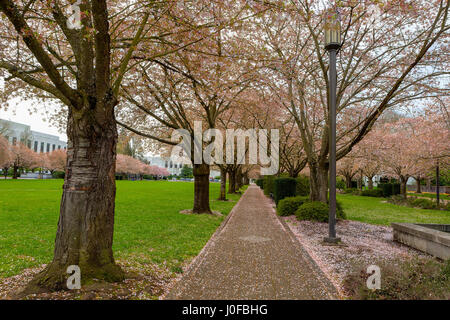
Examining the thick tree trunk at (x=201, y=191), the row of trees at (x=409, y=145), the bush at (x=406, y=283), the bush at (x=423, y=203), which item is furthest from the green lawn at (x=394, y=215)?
the bush at (x=406, y=283)

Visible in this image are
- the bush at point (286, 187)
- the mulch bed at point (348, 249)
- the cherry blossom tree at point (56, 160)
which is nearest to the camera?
the mulch bed at point (348, 249)

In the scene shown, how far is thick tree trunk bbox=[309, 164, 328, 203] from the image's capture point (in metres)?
10.8

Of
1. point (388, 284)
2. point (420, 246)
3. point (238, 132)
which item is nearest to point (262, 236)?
point (420, 246)

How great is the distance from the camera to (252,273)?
455cm

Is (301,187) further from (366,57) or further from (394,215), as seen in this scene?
(366,57)

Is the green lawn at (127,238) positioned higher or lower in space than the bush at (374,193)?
higher

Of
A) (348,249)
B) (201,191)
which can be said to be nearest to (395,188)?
(201,191)

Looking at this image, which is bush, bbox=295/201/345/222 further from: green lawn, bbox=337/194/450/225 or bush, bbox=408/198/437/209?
bush, bbox=408/198/437/209

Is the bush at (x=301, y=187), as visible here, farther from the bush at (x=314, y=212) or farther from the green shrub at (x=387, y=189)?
the green shrub at (x=387, y=189)

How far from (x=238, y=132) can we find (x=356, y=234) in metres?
13.2

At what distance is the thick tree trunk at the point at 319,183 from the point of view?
1077 centimetres

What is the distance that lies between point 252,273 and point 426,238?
4.50 metres

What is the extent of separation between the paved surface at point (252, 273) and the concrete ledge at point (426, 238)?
2.79 m
